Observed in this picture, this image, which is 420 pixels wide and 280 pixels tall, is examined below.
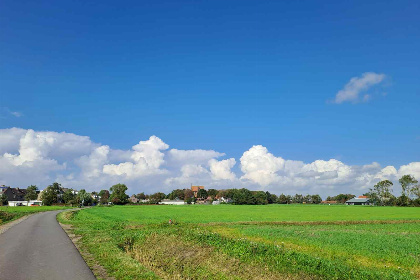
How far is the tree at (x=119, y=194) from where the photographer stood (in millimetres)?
173863

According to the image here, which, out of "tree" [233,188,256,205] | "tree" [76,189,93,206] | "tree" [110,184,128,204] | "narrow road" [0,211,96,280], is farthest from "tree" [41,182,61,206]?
"narrow road" [0,211,96,280]

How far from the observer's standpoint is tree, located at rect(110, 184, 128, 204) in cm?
17386

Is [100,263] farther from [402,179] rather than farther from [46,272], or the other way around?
[402,179]

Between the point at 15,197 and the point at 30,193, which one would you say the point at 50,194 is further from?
the point at 15,197

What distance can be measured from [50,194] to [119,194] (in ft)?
123

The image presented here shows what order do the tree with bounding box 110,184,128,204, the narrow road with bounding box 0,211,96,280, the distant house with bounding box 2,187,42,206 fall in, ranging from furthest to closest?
1. the tree with bounding box 110,184,128,204
2. the distant house with bounding box 2,187,42,206
3. the narrow road with bounding box 0,211,96,280

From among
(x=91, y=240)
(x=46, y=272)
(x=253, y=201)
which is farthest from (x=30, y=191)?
(x=46, y=272)

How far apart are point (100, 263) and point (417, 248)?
67.0 ft

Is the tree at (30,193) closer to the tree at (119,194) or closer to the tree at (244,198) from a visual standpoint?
the tree at (119,194)

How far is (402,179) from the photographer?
15425cm

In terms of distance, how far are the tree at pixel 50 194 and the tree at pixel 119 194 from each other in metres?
29.7

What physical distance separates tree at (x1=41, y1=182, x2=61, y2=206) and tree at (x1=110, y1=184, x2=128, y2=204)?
29683 mm

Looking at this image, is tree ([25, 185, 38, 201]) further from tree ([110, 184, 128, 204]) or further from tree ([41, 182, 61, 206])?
tree ([110, 184, 128, 204])

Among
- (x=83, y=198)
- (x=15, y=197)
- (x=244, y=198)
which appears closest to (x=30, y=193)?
(x=15, y=197)
